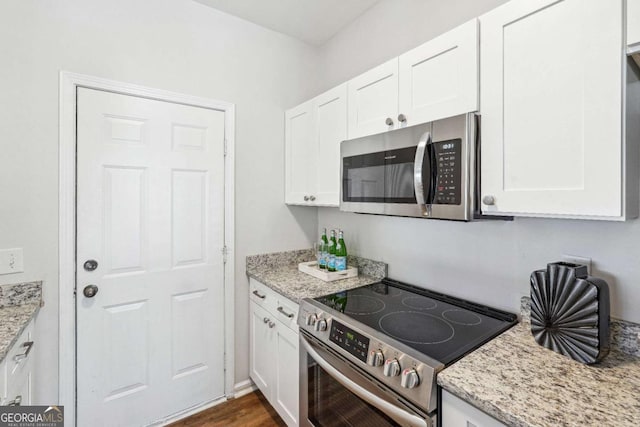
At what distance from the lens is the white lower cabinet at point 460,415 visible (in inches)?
33.7

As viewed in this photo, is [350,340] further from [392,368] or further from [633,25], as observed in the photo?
[633,25]

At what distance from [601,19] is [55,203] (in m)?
2.43

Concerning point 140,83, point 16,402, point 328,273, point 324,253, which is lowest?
point 16,402

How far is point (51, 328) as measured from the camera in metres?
1.62

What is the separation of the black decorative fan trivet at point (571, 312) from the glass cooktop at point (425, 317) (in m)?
0.19

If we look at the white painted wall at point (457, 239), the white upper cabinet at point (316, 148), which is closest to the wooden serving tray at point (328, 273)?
the white painted wall at point (457, 239)

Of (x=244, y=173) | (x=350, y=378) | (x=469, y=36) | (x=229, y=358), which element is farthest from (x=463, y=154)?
(x=229, y=358)

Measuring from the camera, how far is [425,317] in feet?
4.60

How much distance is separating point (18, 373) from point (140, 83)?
1584mm

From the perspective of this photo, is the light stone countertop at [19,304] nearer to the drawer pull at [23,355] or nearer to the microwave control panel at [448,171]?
the drawer pull at [23,355]

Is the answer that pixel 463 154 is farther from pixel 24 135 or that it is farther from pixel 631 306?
pixel 24 135

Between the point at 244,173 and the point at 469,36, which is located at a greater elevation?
the point at 469,36

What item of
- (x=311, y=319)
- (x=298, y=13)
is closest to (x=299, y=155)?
(x=298, y=13)

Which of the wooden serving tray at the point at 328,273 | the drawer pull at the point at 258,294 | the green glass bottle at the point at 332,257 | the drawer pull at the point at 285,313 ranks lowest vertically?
the drawer pull at the point at 285,313
